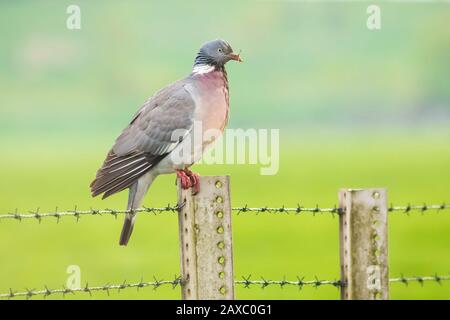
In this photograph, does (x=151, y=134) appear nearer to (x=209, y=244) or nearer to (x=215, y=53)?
(x=215, y=53)

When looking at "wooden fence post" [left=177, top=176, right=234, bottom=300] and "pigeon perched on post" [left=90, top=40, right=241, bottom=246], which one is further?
"pigeon perched on post" [left=90, top=40, right=241, bottom=246]

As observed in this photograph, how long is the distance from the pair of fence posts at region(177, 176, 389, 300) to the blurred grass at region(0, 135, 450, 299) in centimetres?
742

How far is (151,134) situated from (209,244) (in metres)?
2.17

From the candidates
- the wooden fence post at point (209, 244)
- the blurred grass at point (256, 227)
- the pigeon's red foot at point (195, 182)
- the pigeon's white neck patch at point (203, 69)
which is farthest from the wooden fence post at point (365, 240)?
the blurred grass at point (256, 227)

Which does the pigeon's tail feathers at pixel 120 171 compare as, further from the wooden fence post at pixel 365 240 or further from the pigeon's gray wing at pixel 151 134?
the wooden fence post at pixel 365 240

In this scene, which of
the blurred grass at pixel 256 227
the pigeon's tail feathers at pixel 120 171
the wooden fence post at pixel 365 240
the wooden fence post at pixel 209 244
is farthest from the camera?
the blurred grass at pixel 256 227

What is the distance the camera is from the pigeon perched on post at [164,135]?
8.05m

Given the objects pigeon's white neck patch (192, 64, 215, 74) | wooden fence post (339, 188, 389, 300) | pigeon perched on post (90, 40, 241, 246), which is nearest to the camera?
wooden fence post (339, 188, 389, 300)

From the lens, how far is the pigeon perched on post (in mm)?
8047

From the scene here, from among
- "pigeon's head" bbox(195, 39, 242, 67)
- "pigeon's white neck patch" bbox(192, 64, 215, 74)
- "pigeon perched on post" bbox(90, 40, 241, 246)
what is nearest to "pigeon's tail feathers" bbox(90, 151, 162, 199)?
"pigeon perched on post" bbox(90, 40, 241, 246)

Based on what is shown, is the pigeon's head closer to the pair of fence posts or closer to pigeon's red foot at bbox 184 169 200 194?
pigeon's red foot at bbox 184 169 200 194

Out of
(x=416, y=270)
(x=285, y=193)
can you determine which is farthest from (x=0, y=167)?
(x=416, y=270)

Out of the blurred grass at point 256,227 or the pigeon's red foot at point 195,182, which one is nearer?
the pigeon's red foot at point 195,182
